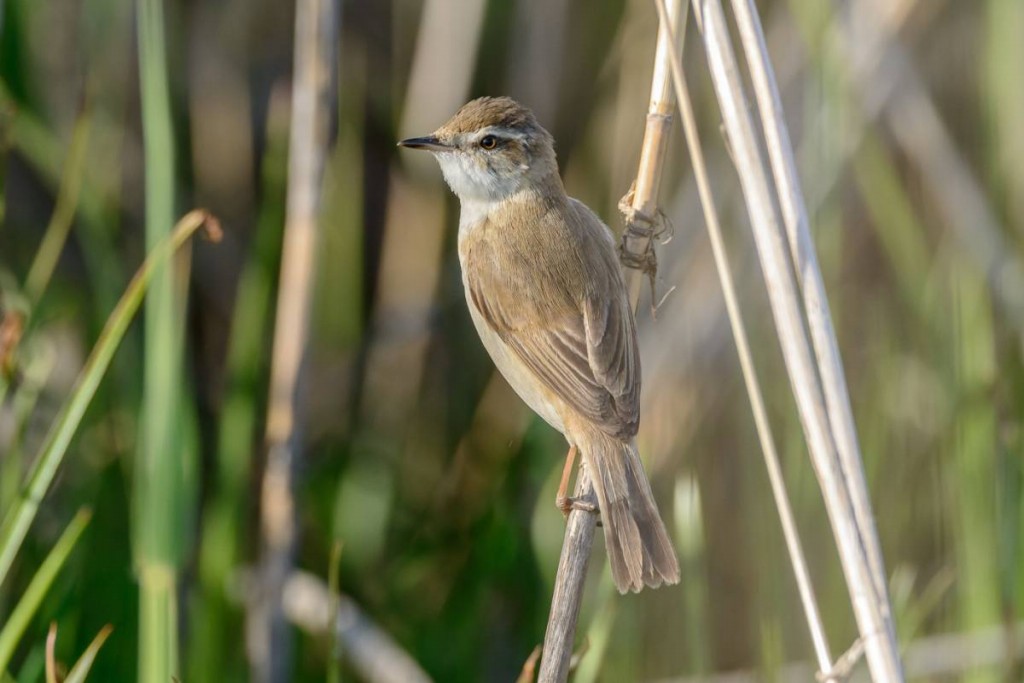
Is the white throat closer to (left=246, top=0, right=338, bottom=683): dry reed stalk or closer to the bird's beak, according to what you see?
the bird's beak

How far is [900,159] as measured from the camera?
411 centimetres

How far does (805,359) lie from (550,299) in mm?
922

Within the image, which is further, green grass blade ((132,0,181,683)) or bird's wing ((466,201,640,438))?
bird's wing ((466,201,640,438))

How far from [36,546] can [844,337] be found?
2.64 meters

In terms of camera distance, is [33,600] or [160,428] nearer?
[33,600]

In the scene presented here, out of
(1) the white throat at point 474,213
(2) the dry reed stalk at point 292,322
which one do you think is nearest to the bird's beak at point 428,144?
(1) the white throat at point 474,213

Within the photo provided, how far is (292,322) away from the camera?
3.46 metres

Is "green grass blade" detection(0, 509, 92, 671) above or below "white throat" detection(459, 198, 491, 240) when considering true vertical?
below

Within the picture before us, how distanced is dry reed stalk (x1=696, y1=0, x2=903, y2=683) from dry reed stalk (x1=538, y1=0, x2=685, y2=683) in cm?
13

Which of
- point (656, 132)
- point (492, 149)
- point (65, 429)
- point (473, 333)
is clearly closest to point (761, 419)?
point (656, 132)

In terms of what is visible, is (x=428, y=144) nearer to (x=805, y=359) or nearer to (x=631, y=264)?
(x=631, y=264)

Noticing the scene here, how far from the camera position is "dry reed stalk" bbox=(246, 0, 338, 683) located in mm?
3299

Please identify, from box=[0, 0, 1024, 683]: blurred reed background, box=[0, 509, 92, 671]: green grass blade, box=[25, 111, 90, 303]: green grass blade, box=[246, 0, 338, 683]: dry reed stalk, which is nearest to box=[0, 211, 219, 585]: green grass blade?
box=[0, 509, 92, 671]: green grass blade

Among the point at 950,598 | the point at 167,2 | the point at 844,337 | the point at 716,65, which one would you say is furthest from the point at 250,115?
the point at 950,598
